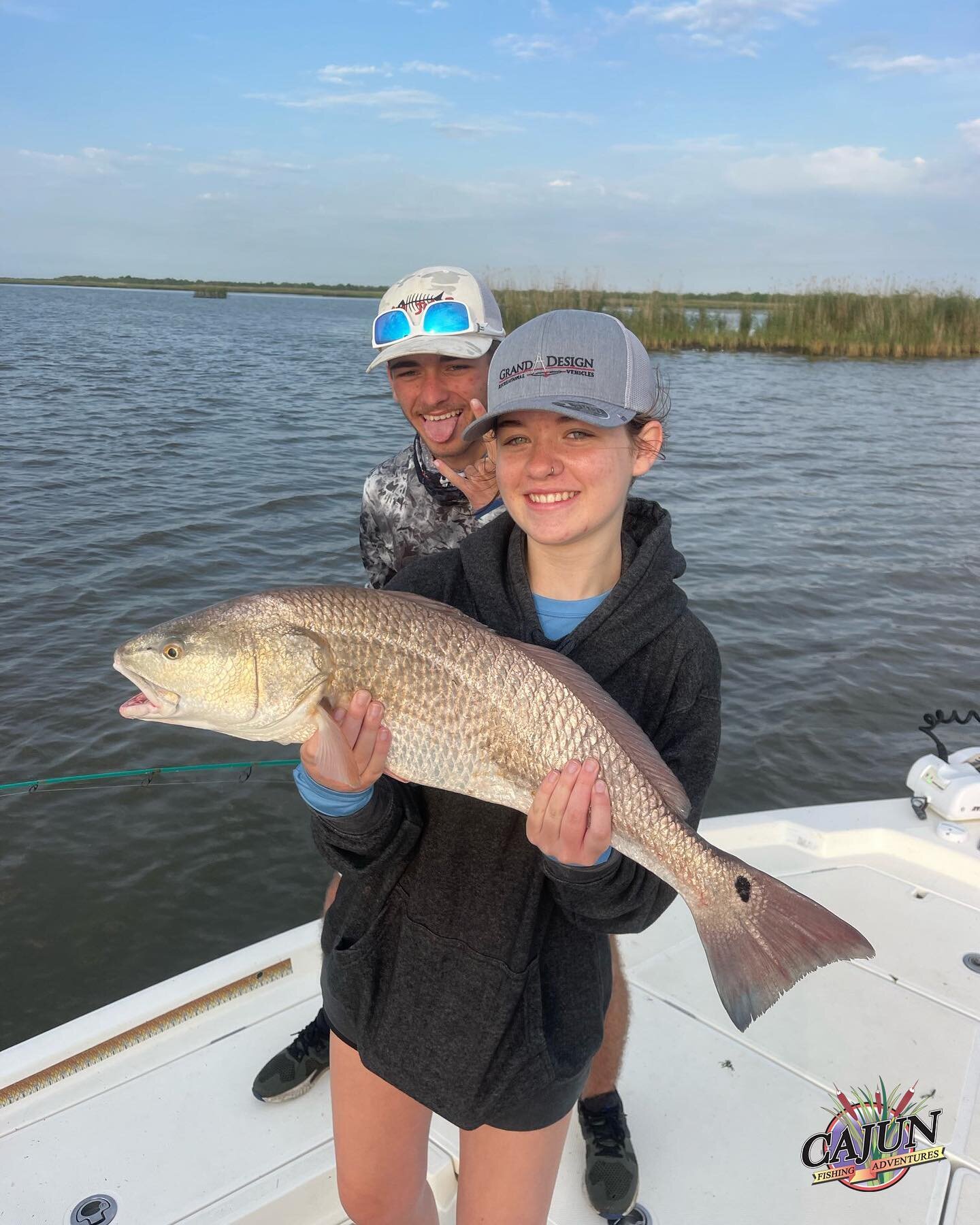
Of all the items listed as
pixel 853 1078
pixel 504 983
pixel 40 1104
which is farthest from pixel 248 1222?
pixel 853 1078

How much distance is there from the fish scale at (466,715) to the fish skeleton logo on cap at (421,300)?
168 cm

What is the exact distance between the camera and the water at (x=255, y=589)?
5.71 m

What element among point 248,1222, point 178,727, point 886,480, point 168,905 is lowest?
point 168,905

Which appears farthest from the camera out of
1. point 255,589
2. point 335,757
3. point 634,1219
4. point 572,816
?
point 255,589

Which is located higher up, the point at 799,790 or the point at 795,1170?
the point at 795,1170

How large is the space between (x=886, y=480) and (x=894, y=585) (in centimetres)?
568

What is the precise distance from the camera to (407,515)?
3957 millimetres

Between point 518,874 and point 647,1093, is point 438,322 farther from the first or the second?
point 647,1093

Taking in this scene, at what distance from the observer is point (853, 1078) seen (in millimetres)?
2982

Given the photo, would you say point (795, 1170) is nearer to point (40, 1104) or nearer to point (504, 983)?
point (504, 983)

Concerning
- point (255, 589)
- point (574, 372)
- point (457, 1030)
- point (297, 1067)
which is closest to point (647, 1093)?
point (297, 1067)

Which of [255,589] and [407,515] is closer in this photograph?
→ [407,515]

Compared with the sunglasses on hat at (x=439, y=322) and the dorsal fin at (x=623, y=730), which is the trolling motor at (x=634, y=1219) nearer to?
the dorsal fin at (x=623, y=730)

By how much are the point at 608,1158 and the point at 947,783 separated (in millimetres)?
2523
